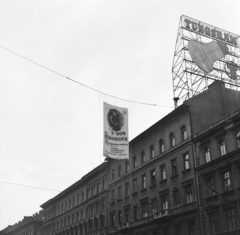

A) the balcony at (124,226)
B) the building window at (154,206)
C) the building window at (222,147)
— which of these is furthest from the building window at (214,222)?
the balcony at (124,226)

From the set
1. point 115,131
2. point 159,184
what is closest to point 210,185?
point 159,184

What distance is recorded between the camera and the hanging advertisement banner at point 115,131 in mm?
28141

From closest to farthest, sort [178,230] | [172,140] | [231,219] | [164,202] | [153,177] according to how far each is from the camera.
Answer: [231,219], [178,230], [164,202], [172,140], [153,177]

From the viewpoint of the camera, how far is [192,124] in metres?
40.8

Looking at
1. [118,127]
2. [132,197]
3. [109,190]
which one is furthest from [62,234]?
[118,127]

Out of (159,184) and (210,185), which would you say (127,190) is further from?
(210,185)

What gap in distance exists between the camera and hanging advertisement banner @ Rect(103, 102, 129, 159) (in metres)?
28.1

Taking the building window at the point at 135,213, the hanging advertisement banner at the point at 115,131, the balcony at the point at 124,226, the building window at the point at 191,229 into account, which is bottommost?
the building window at the point at 191,229

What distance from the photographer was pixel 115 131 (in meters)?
28.5

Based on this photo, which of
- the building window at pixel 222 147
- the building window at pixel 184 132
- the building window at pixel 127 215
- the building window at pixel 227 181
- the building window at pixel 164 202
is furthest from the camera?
the building window at pixel 127 215

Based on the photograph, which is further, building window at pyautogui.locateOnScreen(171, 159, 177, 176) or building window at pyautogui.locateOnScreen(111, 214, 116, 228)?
building window at pyautogui.locateOnScreen(111, 214, 116, 228)

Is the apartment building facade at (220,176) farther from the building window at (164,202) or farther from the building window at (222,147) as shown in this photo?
the building window at (164,202)

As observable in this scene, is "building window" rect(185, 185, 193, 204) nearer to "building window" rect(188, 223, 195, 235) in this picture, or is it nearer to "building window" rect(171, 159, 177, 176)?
"building window" rect(188, 223, 195, 235)

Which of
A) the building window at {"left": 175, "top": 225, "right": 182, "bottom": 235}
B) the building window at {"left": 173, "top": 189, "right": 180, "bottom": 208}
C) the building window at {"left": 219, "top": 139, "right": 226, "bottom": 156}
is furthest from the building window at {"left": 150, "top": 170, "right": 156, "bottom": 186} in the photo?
the building window at {"left": 219, "top": 139, "right": 226, "bottom": 156}
